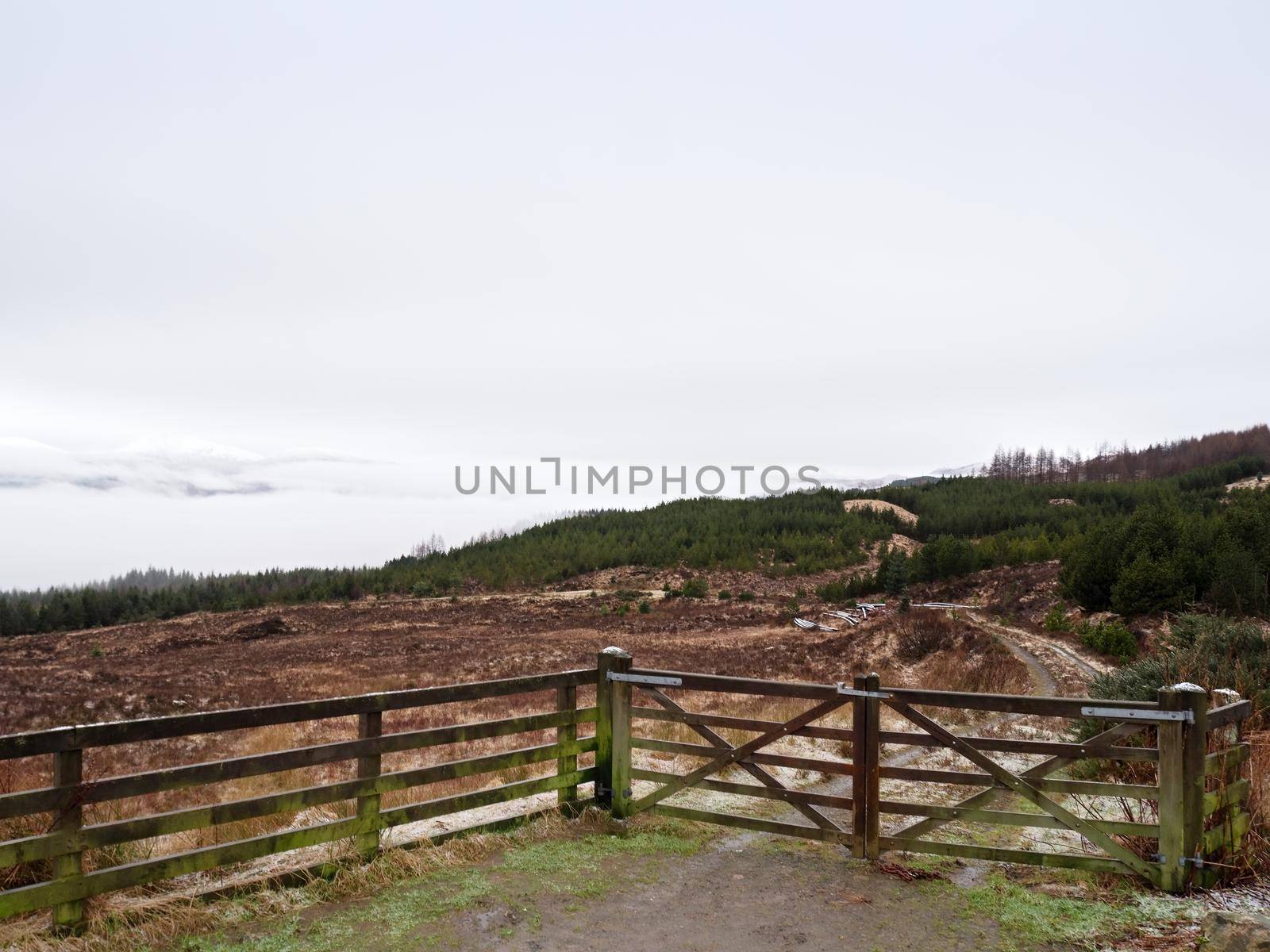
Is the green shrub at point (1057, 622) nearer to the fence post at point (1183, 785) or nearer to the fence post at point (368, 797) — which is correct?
the fence post at point (1183, 785)

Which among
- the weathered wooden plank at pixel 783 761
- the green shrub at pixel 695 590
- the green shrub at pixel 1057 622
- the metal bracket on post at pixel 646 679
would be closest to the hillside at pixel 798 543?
the green shrub at pixel 1057 622

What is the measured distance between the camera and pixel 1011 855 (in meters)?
6.89

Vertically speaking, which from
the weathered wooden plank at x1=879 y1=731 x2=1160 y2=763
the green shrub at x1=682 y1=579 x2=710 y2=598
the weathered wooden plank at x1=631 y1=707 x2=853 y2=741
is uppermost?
the weathered wooden plank at x1=879 y1=731 x2=1160 y2=763

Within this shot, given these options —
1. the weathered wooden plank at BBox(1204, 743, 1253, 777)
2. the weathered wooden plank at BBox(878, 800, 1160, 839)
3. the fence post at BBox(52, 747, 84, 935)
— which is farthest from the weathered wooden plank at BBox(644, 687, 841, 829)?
the fence post at BBox(52, 747, 84, 935)

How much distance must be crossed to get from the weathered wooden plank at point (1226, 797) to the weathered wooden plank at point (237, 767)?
5.64 metres

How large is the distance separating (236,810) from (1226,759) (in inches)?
307

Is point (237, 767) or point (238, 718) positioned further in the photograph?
point (238, 718)

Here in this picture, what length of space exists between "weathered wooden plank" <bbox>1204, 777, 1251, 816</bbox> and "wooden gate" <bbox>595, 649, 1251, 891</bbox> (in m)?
0.01

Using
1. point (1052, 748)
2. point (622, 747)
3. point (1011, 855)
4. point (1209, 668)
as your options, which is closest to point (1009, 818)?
point (1011, 855)

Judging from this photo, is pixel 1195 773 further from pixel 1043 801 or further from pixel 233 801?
pixel 233 801

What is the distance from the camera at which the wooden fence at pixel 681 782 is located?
5.51 m

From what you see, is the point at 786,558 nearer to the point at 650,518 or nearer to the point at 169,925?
the point at 650,518

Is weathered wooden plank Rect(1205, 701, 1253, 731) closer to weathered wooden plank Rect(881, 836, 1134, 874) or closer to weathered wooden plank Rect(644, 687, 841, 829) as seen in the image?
weathered wooden plank Rect(881, 836, 1134, 874)

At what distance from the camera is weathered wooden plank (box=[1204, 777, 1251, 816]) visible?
667 cm
